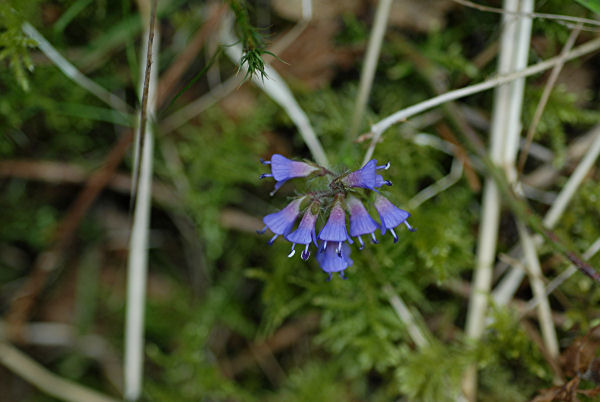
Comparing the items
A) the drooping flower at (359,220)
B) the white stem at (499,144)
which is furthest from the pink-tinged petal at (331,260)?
the white stem at (499,144)

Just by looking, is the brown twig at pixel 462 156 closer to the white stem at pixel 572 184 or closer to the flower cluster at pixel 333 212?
the white stem at pixel 572 184

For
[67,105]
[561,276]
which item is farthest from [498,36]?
[67,105]

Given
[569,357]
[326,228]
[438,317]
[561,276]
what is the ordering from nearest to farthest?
1. [326,228]
2. [569,357]
3. [561,276]
4. [438,317]

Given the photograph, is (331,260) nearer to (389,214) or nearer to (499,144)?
(389,214)

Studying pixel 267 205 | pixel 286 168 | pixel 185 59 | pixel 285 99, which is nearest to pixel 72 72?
pixel 185 59

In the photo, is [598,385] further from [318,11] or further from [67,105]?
[67,105]

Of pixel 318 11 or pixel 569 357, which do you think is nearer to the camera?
pixel 569 357
